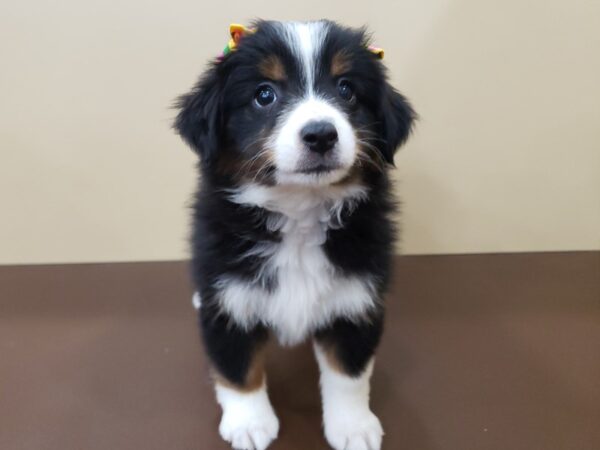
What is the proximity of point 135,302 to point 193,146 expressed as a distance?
1350 mm

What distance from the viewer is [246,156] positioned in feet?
5.33

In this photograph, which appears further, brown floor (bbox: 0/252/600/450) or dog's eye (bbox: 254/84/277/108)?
brown floor (bbox: 0/252/600/450)

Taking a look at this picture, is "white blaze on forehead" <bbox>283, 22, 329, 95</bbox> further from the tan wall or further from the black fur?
the tan wall

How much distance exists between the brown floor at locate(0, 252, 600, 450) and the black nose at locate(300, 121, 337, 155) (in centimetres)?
106

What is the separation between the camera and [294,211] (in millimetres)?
1701

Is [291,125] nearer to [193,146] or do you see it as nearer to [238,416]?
[193,146]

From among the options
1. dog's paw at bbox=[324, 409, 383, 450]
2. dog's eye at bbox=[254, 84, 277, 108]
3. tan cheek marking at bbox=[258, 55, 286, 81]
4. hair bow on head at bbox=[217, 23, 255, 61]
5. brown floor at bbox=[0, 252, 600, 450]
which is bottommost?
brown floor at bbox=[0, 252, 600, 450]

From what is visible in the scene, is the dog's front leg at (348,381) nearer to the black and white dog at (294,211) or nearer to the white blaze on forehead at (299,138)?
the black and white dog at (294,211)

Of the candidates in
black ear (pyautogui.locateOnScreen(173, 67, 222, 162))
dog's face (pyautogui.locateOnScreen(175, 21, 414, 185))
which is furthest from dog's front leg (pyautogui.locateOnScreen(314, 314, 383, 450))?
black ear (pyautogui.locateOnScreen(173, 67, 222, 162))

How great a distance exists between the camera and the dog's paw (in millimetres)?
1871

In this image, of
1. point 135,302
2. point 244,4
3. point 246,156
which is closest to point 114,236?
point 135,302

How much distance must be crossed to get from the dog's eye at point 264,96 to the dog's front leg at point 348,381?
2.43 feet

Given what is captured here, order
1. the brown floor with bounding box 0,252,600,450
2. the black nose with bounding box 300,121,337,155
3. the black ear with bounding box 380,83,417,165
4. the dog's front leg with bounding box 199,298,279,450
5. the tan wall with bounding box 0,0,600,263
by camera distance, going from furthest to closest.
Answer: the tan wall with bounding box 0,0,600,263 → the brown floor with bounding box 0,252,600,450 → the dog's front leg with bounding box 199,298,279,450 → the black ear with bounding box 380,83,417,165 → the black nose with bounding box 300,121,337,155

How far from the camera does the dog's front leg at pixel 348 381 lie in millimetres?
1851
